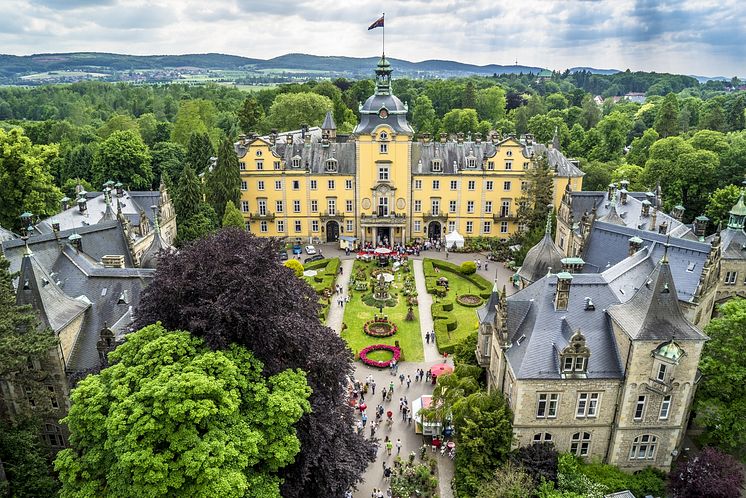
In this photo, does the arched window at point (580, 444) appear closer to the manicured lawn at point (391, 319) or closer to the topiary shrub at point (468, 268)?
the manicured lawn at point (391, 319)

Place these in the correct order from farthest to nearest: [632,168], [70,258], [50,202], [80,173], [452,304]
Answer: [80,173], [632,168], [50,202], [452,304], [70,258]

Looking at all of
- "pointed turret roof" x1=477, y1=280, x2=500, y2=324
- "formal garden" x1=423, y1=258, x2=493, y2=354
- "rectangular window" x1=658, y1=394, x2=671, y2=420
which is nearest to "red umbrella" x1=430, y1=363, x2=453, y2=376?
"formal garden" x1=423, y1=258, x2=493, y2=354

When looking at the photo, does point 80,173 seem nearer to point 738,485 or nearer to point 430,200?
point 430,200

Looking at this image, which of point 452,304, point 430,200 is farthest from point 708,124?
point 452,304

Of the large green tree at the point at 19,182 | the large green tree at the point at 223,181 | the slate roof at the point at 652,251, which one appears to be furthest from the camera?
the large green tree at the point at 223,181

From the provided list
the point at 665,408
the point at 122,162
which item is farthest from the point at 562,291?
the point at 122,162

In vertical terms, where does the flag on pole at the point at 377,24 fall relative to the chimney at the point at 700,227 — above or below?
above

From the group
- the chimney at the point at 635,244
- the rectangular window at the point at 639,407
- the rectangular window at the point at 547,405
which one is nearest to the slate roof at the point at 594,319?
the rectangular window at the point at 547,405
